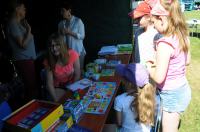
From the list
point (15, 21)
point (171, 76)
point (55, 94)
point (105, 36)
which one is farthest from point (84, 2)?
point (171, 76)

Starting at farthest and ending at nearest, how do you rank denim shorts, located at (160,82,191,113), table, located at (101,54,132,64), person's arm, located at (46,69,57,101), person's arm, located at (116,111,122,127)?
1. table, located at (101,54,132,64)
2. person's arm, located at (46,69,57,101)
3. denim shorts, located at (160,82,191,113)
4. person's arm, located at (116,111,122,127)

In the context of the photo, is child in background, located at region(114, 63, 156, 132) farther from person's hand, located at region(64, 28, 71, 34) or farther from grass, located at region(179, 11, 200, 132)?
person's hand, located at region(64, 28, 71, 34)

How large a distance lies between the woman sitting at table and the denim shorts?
1005mm

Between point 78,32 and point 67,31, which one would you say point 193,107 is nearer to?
point 78,32

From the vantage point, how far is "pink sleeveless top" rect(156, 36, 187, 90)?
7.05 ft

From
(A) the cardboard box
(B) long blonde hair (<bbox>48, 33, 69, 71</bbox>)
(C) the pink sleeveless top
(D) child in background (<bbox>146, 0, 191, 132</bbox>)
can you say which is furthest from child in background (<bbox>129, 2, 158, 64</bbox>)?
(A) the cardboard box

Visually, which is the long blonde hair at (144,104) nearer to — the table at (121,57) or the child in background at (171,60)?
the child in background at (171,60)

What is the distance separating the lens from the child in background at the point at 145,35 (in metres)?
2.95

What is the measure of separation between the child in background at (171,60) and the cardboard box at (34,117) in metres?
0.84

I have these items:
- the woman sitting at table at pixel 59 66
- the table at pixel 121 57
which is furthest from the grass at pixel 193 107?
the woman sitting at table at pixel 59 66

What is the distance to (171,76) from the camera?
2.33 meters

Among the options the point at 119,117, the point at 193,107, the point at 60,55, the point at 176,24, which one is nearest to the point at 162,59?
the point at 176,24

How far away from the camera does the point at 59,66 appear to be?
2875mm

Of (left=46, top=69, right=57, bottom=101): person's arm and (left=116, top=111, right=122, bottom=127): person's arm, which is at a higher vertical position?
(left=46, top=69, right=57, bottom=101): person's arm
